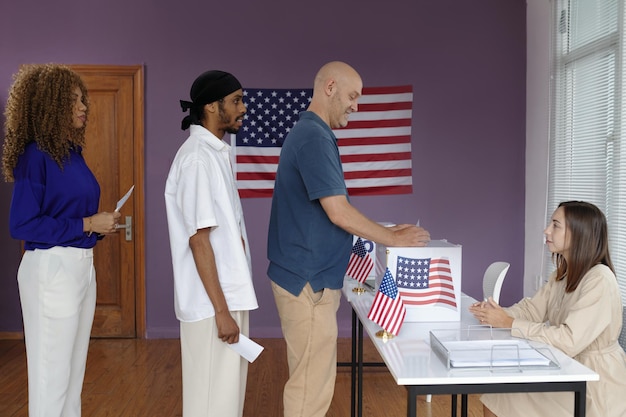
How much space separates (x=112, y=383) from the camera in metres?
4.23

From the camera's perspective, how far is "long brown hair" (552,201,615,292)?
2449 millimetres

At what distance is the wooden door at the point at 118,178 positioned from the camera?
5.43 m

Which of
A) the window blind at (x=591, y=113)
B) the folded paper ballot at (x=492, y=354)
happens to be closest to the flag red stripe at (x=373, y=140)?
the window blind at (x=591, y=113)

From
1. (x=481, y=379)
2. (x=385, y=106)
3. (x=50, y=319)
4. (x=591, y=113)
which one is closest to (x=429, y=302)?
(x=481, y=379)

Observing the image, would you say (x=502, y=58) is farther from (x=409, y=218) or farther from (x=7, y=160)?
(x=7, y=160)

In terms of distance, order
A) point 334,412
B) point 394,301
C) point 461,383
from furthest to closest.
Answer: point 334,412 → point 394,301 → point 461,383

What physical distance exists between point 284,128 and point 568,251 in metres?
3.28

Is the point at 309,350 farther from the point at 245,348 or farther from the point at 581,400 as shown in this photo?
the point at 581,400

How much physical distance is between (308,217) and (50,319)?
40.1 inches

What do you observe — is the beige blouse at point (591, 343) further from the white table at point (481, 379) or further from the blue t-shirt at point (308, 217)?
the blue t-shirt at point (308, 217)

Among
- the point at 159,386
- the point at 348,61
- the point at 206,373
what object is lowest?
the point at 159,386

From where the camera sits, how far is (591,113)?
13.6 feet

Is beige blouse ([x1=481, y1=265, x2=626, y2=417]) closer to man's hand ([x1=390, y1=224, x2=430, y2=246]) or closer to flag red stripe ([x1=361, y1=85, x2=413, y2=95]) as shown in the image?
man's hand ([x1=390, y1=224, x2=430, y2=246])

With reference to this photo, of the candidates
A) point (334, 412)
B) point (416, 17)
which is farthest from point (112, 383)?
point (416, 17)
